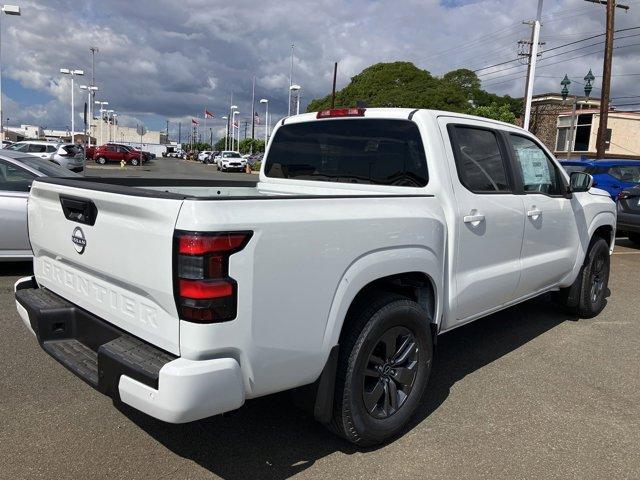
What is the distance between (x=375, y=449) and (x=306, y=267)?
50.6 inches

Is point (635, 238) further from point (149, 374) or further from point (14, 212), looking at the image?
point (149, 374)

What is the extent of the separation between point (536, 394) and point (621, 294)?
12.9 ft

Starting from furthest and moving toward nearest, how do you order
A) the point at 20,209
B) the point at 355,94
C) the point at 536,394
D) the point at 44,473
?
the point at 355,94, the point at 20,209, the point at 536,394, the point at 44,473

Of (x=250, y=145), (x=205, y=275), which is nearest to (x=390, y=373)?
(x=205, y=275)

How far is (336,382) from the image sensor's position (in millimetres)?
2805

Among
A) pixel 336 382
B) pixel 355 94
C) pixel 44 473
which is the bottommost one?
pixel 44 473

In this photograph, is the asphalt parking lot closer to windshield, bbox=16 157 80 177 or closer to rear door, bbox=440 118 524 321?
rear door, bbox=440 118 524 321

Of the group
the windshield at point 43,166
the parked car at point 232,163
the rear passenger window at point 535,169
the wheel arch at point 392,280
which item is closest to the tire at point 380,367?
the wheel arch at point 392,280

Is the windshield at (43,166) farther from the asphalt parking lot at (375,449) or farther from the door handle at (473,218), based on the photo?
the door handle at (473,218)

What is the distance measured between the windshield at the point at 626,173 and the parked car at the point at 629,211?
1855 mm

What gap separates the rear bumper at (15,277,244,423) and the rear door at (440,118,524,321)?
1.81 metres

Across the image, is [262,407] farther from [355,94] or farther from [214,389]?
[355,94]

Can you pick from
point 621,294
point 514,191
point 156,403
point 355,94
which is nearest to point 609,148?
point 355,94

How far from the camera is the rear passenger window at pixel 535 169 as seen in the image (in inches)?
171
